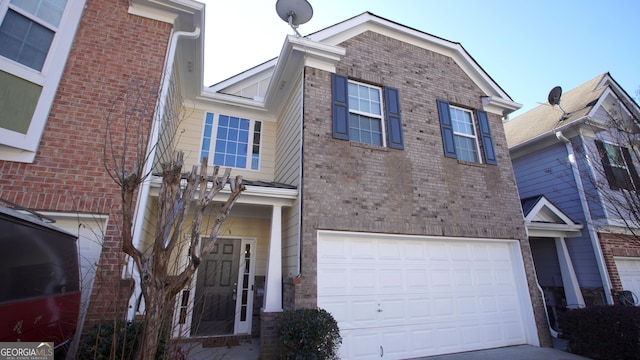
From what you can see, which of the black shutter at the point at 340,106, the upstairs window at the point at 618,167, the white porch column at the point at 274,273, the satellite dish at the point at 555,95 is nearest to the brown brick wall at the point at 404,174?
the black shutter at the point at 340,106

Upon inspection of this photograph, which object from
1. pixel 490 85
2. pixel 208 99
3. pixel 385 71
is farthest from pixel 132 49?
pixel 490 85

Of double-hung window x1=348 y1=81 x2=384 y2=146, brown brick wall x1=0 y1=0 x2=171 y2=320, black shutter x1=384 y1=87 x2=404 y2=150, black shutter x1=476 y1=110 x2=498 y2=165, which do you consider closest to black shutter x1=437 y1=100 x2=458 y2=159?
black shutter x1=476 y1=110 x2=498 y2=165

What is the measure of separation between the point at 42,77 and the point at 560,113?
1491 centimetres

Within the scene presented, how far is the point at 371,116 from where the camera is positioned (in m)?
7.66

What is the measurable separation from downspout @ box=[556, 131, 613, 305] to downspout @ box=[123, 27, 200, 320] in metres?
11.8

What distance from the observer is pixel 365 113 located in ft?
25.0

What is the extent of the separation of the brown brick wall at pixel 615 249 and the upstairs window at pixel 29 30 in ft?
47.2

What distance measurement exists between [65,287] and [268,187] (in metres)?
3.66

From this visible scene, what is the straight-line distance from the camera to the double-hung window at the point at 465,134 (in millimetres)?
8234

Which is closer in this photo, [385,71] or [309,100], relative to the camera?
[309,100]

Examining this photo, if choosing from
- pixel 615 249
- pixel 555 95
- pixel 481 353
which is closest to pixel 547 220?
pixel 615 249

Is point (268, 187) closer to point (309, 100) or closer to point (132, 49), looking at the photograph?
point (309, 100)

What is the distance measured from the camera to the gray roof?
34.6 ft

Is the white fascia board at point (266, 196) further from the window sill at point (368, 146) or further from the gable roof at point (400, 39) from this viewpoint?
the gable roof at point (400, 39)
